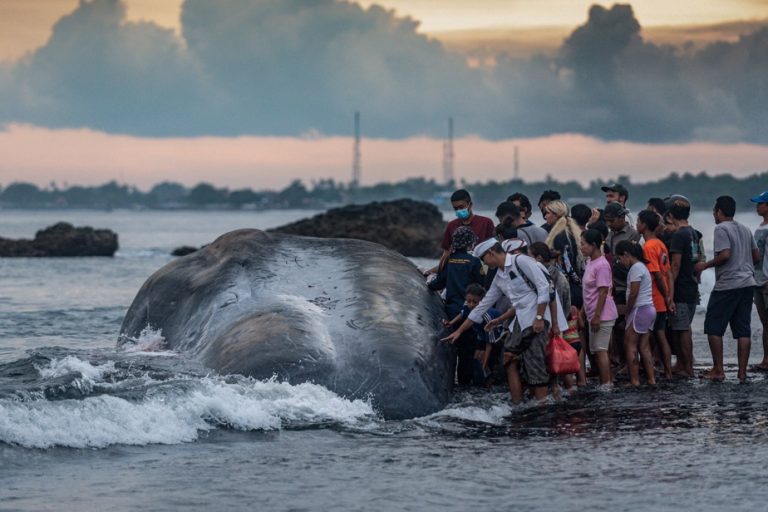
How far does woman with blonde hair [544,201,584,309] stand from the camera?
41.5 feet

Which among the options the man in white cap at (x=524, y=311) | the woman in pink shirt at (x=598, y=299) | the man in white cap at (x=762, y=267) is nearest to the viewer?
the man in white cap at (x=524, y=311)

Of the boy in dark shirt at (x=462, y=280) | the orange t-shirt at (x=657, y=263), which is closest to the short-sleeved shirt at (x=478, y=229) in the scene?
the boy in dark shirt at (x=462, y=280)

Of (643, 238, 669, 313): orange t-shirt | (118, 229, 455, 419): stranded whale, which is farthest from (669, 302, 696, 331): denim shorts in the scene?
(118, 229, 455, 419): stranded whale

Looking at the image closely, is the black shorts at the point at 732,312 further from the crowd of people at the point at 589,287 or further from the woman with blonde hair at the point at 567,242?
the woman with blonde hair at the point at 567,242

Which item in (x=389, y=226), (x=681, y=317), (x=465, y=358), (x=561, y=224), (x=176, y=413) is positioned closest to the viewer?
(x=176, y=413)

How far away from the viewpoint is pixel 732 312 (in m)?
13.3

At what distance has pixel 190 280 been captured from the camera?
1373 centimetres

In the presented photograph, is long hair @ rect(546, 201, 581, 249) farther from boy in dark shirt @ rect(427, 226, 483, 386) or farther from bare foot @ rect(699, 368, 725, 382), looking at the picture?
bare foot @ rect(699, 368, 725, 382)

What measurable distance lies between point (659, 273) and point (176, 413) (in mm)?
5796

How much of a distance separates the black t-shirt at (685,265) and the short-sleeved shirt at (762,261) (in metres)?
0.99

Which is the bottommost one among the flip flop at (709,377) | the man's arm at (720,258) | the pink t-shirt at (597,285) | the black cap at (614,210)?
the flip flop at (709,377)

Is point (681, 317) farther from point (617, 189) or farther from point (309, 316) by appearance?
point (309, 316)

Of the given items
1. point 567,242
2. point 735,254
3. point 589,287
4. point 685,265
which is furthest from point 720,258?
point 567,242

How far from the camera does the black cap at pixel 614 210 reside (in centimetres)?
1304
